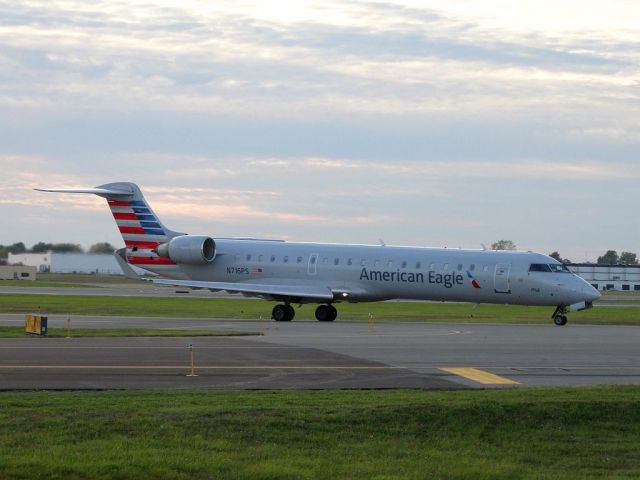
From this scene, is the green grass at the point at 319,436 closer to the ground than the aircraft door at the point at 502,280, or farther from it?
closer to the ground

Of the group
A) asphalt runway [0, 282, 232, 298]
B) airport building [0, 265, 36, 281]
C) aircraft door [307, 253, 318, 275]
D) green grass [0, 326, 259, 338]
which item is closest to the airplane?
aircraft door [307, 253, 318, 275]

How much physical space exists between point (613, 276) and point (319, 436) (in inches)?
5268

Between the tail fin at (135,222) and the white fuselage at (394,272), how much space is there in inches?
48.3

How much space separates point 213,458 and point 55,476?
1786 mm

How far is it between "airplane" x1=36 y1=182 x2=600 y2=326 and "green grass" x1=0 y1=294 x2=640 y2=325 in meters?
1.87

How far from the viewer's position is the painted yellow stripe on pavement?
21.2 meters

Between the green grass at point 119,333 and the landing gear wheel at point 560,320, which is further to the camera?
the landing gear wheel at point 560,320

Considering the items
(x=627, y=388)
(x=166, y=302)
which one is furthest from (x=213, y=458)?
(x=166, y=302)

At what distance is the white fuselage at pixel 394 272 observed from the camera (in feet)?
147

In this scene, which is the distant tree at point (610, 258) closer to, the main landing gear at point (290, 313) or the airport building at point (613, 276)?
the airport building at point (613, 276)

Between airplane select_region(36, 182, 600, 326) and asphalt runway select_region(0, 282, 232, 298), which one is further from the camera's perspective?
asphalt runway select_region(0, 282, 232, 298)

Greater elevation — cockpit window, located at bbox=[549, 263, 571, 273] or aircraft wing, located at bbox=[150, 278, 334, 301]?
cockpit window, located at bbox=[549, 263, 571, 273]

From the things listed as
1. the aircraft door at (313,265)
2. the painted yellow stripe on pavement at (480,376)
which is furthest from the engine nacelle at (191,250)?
the painted yellow stripe on pavement at (480,376)

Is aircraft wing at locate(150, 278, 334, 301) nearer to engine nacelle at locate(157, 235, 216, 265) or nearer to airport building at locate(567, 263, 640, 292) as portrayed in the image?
engine nacelle at locate(157, 235, 216, 265)
